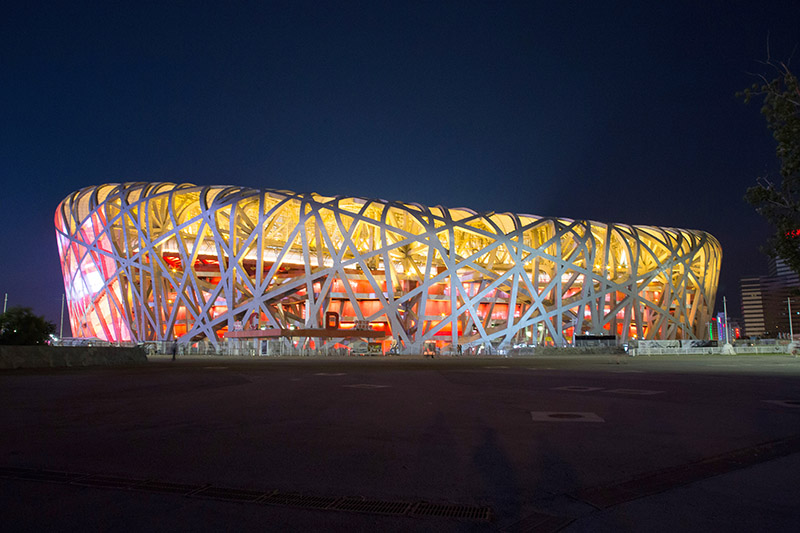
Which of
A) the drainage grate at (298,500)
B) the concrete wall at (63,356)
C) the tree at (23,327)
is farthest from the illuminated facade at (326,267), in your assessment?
the drainage grate at (298,500)

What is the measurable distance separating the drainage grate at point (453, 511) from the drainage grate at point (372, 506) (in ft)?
0.31

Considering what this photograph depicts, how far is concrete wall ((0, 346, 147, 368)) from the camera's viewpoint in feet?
67.8

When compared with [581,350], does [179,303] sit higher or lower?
higher

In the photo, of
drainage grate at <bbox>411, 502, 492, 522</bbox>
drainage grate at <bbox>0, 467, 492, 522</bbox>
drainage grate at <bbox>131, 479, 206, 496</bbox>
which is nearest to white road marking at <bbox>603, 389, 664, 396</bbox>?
drainage grate at <bbox>411, 502, 492, 522</bbox>

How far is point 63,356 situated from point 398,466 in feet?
71.8

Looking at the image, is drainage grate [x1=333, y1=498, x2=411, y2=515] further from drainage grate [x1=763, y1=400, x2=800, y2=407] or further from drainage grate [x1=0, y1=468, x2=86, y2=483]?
drainage grate [x1=763, y1=400, x2=800, y2=407]

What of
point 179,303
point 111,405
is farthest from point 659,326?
point 111,405

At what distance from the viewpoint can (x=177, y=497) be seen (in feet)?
13.3

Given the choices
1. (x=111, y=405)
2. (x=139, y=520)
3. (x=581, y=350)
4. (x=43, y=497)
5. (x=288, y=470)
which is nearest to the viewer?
(x=139, y=520)

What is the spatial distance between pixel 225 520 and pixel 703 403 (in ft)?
30.4

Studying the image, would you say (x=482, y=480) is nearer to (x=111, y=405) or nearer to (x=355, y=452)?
(x=355, y=452)

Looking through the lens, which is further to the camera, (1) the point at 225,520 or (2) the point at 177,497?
(2) the point at 177,497

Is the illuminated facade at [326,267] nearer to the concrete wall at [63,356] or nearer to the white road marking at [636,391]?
the concrete wall at [63,356]

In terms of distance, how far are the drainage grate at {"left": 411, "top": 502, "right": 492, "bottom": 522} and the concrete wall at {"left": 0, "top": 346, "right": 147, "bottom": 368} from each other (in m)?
21.3
